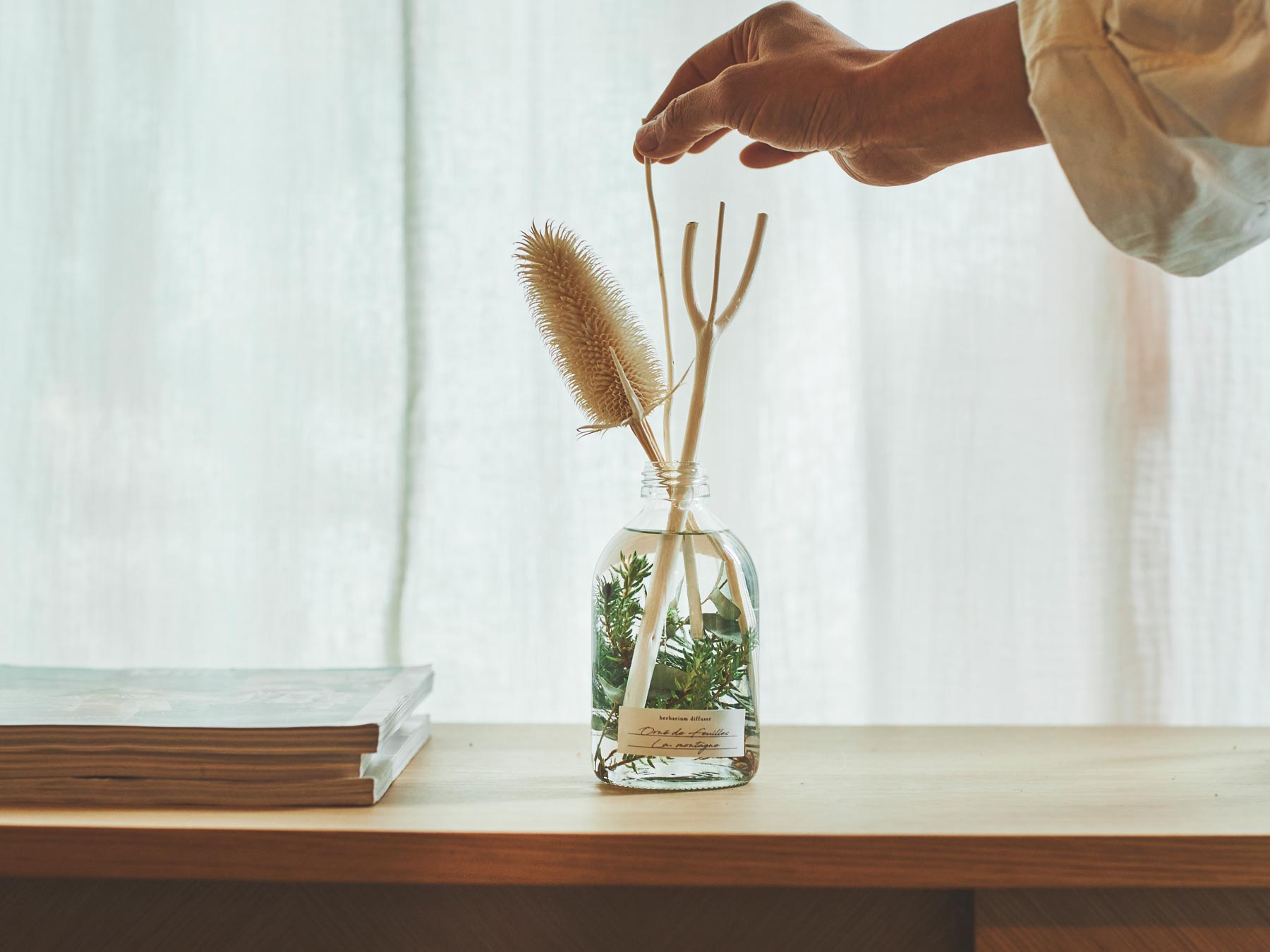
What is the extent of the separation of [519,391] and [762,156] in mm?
289

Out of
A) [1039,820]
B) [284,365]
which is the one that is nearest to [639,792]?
[1039,820]

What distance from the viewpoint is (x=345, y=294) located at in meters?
0.86

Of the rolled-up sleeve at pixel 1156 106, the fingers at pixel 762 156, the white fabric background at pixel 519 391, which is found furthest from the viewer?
the white fabric background at pixel 519 391

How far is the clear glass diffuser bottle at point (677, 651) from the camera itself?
0.57 metres

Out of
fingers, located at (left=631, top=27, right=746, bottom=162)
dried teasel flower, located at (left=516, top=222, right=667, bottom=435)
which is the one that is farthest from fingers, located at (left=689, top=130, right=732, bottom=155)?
dried teasel flower, located at (left=516, top=222, right=667, bottom=435)

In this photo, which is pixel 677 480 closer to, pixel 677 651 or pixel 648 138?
pixel 677 651

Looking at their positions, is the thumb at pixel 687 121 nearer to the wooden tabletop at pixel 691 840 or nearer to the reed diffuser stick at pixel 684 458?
the reed diffuser stick at pixel 684 458

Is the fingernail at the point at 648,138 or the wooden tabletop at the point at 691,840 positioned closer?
the wooden tabletop at the point at 691,840

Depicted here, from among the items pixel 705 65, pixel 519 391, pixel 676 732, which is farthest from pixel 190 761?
pixel 705 65

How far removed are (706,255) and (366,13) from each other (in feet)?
1.17

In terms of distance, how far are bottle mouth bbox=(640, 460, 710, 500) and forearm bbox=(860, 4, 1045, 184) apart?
0.21 m

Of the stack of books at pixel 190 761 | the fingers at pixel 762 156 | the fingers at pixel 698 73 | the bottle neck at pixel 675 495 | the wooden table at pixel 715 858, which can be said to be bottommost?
the wooden table at pixel 715 858

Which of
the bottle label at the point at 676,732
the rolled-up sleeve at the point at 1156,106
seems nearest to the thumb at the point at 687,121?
the rolled-up sleeve at the point at 1156,106

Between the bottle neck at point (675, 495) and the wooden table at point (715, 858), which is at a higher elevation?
the bottle neck at point (675, 495)
